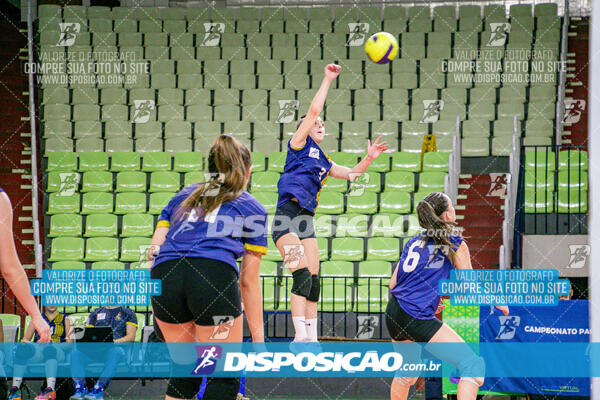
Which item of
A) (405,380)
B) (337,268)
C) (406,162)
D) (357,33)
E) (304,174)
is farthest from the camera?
(357,33)

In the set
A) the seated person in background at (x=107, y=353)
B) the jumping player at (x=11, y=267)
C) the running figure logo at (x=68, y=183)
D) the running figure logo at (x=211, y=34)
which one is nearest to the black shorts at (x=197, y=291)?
the jumping player at (x=11, y=267)

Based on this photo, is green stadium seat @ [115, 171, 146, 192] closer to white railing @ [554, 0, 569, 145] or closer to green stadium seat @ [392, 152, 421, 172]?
green stadium seat @ [392, 152, 421, 172]

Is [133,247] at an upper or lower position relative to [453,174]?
lower

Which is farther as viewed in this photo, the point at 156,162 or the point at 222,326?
the point at 156,162

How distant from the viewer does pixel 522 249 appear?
29.1 ft

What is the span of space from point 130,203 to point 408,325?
21.8 feet

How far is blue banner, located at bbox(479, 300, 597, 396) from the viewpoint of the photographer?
24.1ft

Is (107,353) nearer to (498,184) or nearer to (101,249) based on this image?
(101,249)

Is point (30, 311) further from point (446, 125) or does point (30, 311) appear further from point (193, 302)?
point (446, 125)

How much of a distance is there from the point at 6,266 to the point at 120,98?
9609 millimetres

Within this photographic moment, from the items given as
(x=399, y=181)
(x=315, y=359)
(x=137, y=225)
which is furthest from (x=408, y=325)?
(x=137, y=225)

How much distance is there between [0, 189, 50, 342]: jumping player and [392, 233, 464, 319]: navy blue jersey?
2.49 meters

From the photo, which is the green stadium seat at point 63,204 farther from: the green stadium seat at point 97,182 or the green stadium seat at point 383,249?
Result: the green stadium seat at point 383,249

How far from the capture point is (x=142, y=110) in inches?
513
